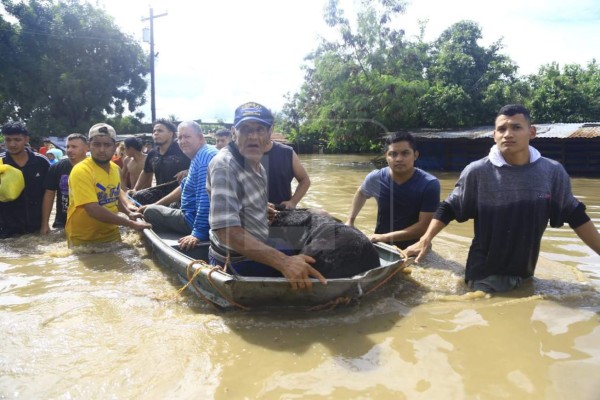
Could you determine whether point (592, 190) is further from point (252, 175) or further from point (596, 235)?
point (252, 175)

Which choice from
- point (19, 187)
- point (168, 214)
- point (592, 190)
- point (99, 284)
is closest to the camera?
point (99, 284)

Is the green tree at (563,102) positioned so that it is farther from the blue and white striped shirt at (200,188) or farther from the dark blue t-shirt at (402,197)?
the blue and white striped shirt at (200,188)

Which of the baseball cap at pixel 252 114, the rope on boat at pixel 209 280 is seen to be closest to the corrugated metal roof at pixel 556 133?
the baseball cap at pixel 252 114

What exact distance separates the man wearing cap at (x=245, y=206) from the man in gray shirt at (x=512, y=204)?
1138 millimetres

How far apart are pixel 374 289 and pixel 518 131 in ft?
4.97

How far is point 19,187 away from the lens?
17.7 feet

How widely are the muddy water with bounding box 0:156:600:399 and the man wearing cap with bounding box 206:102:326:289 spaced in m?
0.42

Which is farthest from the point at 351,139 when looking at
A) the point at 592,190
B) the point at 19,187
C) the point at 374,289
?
the point at 374,289

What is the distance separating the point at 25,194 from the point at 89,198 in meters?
1.79

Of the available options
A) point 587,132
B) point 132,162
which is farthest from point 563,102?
point 132,162

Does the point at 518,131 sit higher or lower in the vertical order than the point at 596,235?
higher

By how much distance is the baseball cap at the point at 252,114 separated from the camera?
9.35 ft

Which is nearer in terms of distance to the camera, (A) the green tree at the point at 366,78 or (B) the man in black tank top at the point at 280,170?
(B) the man in black tank top at the point at 280,170

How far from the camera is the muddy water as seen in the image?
2.28m
